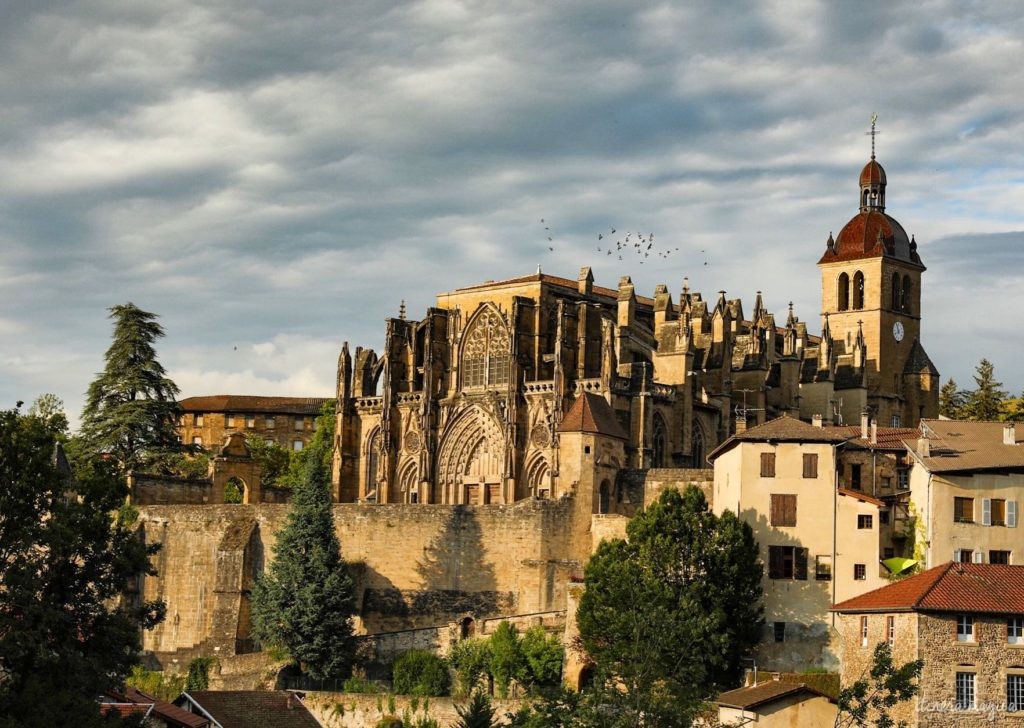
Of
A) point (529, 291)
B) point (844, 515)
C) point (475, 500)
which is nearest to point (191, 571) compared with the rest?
point (475, 500)

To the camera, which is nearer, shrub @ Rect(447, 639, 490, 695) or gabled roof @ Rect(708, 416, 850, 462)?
gabled roof @ Rect(708, 416, 850, 462)

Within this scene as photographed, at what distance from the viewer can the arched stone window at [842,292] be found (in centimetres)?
12262

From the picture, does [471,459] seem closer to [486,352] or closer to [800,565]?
[486,352]

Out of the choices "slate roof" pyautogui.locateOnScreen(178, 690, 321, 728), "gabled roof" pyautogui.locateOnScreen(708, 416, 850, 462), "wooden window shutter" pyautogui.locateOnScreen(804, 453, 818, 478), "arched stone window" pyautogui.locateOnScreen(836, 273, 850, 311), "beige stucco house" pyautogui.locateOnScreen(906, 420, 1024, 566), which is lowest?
"slate roof" pyautogui.locateOnScreen(178, 690, 321, 728)

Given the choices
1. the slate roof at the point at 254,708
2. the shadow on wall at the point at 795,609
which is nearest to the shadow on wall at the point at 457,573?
the slate roof at the point at 254,708

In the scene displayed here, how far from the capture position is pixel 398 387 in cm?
10681

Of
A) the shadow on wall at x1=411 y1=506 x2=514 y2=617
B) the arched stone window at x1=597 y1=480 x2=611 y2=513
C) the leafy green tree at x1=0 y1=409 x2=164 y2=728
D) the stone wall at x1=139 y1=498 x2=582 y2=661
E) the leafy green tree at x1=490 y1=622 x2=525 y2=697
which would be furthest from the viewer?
the arched stone window at x1=597 y1=480 x2=611 y2=513

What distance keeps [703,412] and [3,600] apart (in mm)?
52646

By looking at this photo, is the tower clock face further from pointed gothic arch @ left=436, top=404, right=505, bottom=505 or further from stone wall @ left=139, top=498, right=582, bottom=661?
stone wall @ left=139, top=498, right=582, bottom=661

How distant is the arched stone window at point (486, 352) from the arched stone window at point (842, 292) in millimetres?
27739

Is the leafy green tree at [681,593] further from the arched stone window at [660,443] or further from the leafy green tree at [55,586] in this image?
the arched stone window at [660,443]

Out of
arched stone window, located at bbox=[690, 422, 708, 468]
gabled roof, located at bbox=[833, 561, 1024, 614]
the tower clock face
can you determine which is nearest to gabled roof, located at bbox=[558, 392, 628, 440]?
arched stone window, located at bbox=[690, 422, 708, 468]

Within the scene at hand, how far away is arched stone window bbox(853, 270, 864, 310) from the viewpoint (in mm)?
122000

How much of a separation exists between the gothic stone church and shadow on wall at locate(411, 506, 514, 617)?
196 inches
